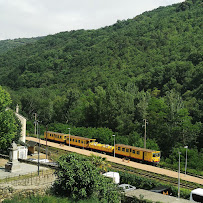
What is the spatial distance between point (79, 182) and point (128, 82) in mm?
62964

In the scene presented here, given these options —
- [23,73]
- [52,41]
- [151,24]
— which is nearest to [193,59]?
[151,24]

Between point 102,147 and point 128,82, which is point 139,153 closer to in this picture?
point 102,147

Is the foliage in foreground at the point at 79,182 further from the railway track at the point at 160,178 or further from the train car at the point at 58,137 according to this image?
the train car at the point at 58,137

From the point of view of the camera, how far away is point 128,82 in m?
77.6

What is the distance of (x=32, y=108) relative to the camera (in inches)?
2896

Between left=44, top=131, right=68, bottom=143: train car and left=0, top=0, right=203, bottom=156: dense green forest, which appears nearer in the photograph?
left=0, top=0, right=203, bottom=156: dense green forest

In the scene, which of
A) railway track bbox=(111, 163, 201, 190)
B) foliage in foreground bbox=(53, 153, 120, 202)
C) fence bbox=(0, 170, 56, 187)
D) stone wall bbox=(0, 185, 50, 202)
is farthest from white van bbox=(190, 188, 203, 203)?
stone wall bbox=(0, 185, 50, 202)

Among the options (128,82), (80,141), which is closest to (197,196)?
(80,141)

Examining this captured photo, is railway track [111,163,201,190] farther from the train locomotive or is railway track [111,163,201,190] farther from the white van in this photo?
the white van

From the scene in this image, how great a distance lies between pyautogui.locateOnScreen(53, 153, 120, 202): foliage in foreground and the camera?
52.4 ft

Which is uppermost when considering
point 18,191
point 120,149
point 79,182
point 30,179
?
point 79,182

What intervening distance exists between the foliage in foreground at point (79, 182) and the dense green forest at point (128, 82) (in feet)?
84.8

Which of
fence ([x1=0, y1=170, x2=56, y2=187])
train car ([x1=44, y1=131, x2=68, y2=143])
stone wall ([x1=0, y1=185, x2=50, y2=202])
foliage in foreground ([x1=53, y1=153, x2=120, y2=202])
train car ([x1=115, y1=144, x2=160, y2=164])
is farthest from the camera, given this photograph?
train car ([x1=44, y1=131, x2=68, y2=143])

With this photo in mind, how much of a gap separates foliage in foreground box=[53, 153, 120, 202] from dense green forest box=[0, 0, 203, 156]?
25.9 metres
